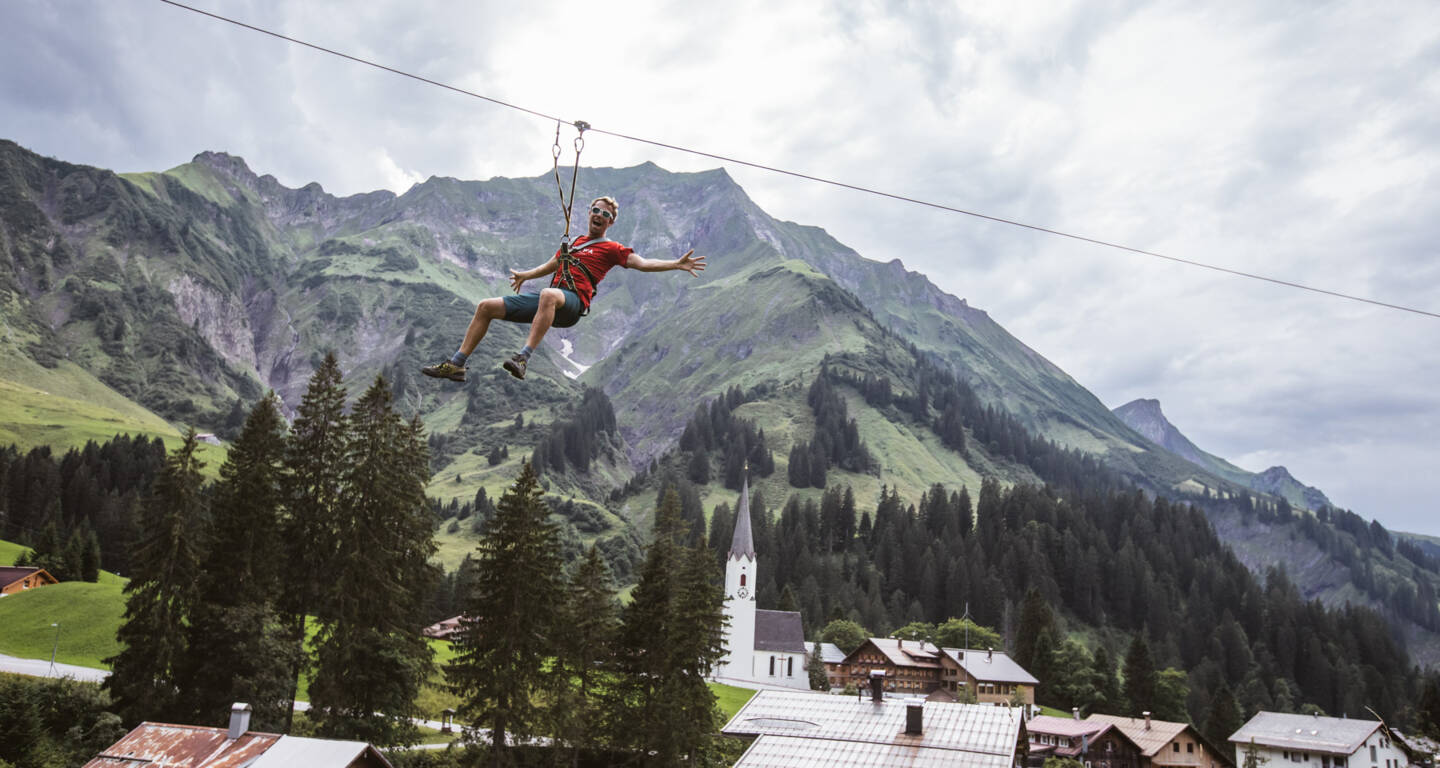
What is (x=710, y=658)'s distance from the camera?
4856cm

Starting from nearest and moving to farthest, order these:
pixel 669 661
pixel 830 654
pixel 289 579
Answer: pixel 289 579
pixel 669 661
pixel 830 654

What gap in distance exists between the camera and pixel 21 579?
74188 millimetres

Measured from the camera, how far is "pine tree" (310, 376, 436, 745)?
4125 centimetres

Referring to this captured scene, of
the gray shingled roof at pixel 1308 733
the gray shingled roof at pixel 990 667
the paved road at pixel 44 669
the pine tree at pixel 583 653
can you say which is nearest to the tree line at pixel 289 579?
the pine tree at pixel 583 653

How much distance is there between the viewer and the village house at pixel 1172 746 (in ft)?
252

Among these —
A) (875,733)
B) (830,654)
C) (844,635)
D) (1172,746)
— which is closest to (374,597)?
(875,733)

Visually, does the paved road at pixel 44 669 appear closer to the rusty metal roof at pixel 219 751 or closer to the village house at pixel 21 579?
the village house at pixel 21 579

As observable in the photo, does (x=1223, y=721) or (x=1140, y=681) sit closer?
(x=1223, y=721)

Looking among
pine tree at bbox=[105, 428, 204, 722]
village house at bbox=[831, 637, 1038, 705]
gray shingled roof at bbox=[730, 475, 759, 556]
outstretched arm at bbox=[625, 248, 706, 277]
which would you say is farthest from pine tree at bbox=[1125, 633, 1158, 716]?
outstretched arm at bbox=[625, 248, 706, 277]

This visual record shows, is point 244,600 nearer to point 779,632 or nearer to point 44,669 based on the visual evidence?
point 44,669

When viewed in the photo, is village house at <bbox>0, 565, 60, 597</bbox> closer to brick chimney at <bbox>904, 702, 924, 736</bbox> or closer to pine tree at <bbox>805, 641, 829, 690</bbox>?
brick chimney at <bbox>904, 702, 924, 736</bbox>

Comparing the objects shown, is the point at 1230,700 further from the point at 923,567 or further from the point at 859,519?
the point at 859,519

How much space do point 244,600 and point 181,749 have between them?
43.1 ft

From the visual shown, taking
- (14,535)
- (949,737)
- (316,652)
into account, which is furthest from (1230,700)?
(14,535)
